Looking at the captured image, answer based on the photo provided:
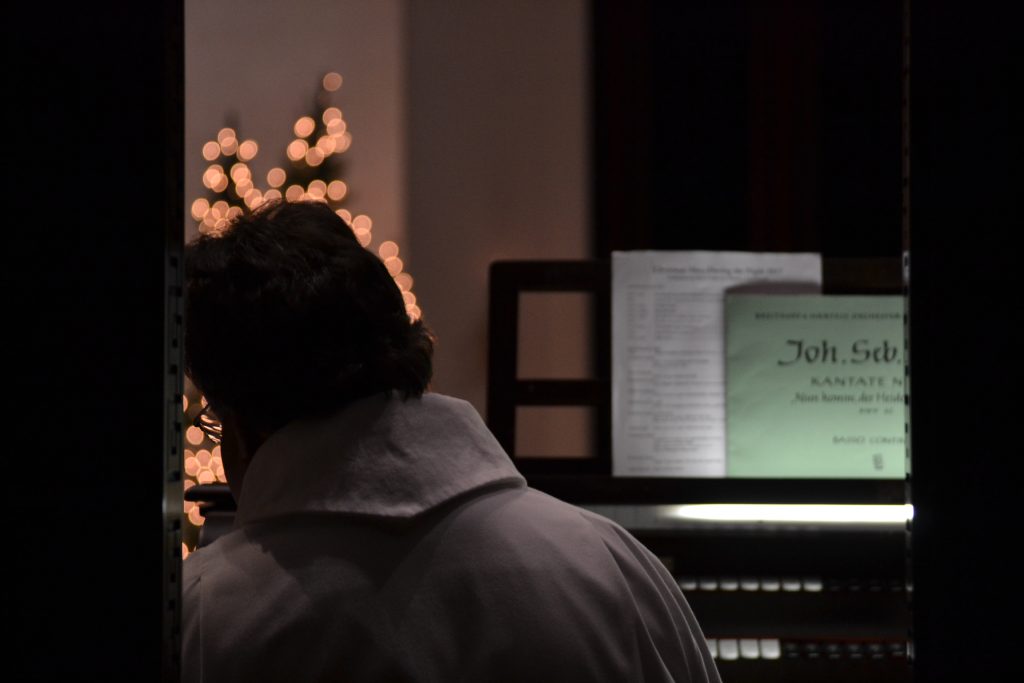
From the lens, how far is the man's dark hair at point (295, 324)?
845 mm

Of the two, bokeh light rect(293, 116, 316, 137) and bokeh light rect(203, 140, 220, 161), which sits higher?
bokeh light rect(293, 116, 316, 137)

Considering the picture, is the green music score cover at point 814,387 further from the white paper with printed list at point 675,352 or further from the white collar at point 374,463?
the white collar at point 374,463

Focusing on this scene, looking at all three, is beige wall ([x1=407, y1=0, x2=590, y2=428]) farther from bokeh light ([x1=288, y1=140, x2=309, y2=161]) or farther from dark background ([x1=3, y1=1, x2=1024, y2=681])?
dark background ([x1=3, y1=1, x2=1024, y2=681])

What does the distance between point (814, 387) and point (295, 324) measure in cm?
89

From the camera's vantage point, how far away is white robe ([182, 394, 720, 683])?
751 millimetres

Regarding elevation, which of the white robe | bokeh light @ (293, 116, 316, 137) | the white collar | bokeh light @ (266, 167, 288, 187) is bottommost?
the white robe

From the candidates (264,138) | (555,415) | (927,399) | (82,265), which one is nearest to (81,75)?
(82,265)

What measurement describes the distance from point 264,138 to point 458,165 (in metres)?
0.81

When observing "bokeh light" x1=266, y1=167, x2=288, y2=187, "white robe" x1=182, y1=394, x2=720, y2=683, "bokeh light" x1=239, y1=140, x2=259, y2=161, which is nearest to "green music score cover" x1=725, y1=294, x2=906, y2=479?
"white robe" x1=182, y1=394, x2=720, y2=683

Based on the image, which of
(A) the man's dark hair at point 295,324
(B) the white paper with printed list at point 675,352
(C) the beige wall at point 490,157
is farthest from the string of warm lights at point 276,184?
(A) the man's dark hair at point 295,324

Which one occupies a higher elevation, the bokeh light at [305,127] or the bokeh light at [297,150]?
the bokeh light at [305,127]

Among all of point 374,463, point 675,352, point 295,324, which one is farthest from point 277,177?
point 374,463

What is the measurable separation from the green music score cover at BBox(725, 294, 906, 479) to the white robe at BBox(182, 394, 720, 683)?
2.37 feet

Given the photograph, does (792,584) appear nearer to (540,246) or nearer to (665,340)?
(665,340)
